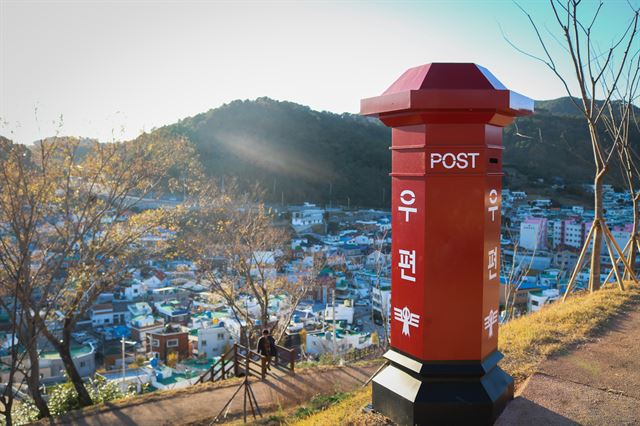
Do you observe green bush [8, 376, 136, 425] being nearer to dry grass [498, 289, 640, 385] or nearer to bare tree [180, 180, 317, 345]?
bare tree [180, 180, 317, 345]

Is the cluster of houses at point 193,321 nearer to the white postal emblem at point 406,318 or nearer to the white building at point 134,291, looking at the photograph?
the white building at point 134,291

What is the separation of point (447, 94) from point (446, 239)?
0.85 m

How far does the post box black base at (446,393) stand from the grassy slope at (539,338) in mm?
300

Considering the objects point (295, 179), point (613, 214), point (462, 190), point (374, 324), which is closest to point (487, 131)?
point (462, 190)

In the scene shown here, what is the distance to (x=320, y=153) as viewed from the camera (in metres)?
64.8

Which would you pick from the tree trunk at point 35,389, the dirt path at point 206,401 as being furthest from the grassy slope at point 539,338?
the tree trunk at point 35,389

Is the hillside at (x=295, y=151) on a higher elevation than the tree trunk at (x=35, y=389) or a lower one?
higher

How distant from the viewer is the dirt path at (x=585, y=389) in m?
2.89

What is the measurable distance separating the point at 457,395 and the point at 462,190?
1.25 metres

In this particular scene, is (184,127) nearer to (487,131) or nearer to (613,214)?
(613,214)

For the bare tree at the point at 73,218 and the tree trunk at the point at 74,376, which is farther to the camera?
the tree trunk at the point at 74,376

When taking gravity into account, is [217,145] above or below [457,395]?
above

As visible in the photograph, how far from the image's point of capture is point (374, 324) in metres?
29.2

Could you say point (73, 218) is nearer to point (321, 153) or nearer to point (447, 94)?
point (447, 94)
